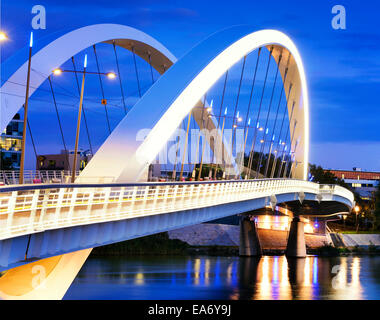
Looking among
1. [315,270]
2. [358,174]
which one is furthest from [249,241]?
[358,174]

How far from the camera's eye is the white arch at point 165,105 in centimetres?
2550

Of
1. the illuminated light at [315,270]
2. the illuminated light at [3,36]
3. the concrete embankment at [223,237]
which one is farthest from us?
the concrete embankment at [223,237]

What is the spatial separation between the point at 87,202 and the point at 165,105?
10.3 m

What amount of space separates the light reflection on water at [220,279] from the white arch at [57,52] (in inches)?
427

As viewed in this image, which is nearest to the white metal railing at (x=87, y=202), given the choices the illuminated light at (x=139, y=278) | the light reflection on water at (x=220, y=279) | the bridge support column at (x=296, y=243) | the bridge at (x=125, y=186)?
the bridge at (x=125, y=186)

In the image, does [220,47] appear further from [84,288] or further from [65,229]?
[65,229]

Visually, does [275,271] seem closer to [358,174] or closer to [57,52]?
[57,52]

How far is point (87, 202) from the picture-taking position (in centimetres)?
1841

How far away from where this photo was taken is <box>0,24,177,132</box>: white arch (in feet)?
97.0

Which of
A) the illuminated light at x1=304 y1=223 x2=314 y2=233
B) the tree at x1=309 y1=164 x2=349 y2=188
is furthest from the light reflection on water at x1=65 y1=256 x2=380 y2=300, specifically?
the tree at x1=309 y1=164 x2=349 y2=188

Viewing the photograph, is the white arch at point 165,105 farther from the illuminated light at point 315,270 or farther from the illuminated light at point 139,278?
the illuminated light at point 315,270

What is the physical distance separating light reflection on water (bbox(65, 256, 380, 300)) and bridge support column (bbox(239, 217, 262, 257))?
13.9 feet

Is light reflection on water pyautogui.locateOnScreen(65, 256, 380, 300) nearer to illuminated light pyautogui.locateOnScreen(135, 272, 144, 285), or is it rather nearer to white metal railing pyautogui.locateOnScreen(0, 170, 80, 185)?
illuminated light pyautogui.locateOnScreen(135, 272, 144, 285)

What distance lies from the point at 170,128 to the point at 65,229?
455 inches
